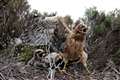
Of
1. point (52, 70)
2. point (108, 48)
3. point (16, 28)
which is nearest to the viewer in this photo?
point (52, 70)

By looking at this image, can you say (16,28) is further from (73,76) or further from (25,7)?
(73,76)

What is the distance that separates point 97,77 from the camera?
5.22 metres

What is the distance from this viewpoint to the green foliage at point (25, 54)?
5398 mm

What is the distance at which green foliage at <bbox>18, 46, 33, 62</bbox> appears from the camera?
5.40 metres

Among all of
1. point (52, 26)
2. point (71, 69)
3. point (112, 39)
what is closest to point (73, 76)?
point (71, 69)

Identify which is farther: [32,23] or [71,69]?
[32,23]

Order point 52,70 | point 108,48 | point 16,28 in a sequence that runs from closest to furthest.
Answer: point 52,70 < point 16,28 < point 108,48

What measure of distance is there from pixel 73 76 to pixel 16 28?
51.0 inches

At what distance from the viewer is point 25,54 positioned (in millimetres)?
5523

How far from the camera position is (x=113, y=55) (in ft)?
20.3

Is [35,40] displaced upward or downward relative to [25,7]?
downward

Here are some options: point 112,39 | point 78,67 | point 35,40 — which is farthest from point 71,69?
point 112,39

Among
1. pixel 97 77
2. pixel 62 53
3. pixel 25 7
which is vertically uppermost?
pixel 25 7

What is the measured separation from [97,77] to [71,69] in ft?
1.09
